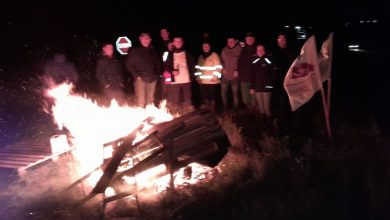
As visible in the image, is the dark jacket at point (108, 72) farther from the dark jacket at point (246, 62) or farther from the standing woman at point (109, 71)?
the dark jacket at point (246, 62)

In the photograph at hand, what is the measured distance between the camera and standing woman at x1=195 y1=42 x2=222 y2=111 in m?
9.40

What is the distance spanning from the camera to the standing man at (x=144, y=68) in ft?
29.9

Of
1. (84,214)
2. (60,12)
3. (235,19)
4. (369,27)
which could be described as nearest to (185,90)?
(84,214)

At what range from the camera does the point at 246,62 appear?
29.0 ft

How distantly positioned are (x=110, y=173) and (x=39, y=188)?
6.21ft

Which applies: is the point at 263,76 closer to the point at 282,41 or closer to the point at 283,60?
the point at 283,60

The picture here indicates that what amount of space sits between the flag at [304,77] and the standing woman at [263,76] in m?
1.44

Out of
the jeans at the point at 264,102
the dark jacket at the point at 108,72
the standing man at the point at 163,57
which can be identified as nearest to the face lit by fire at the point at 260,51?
the jeans at the point at 264,102

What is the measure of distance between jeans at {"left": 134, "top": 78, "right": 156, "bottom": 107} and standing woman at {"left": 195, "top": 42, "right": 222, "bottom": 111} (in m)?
1.11

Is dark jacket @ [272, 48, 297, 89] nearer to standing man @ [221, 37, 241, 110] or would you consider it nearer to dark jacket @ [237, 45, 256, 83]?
dark jacket @ [237, 45, 256, 83]

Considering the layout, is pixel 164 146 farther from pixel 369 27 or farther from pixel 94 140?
pixel 369 27

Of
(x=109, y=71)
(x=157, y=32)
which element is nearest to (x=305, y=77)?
(x=109, y=71)

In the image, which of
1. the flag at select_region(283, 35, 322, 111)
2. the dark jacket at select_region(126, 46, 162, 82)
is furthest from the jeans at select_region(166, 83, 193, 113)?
the flag at select_region(283, 35, 322, 111)

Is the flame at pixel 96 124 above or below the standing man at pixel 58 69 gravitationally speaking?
below
